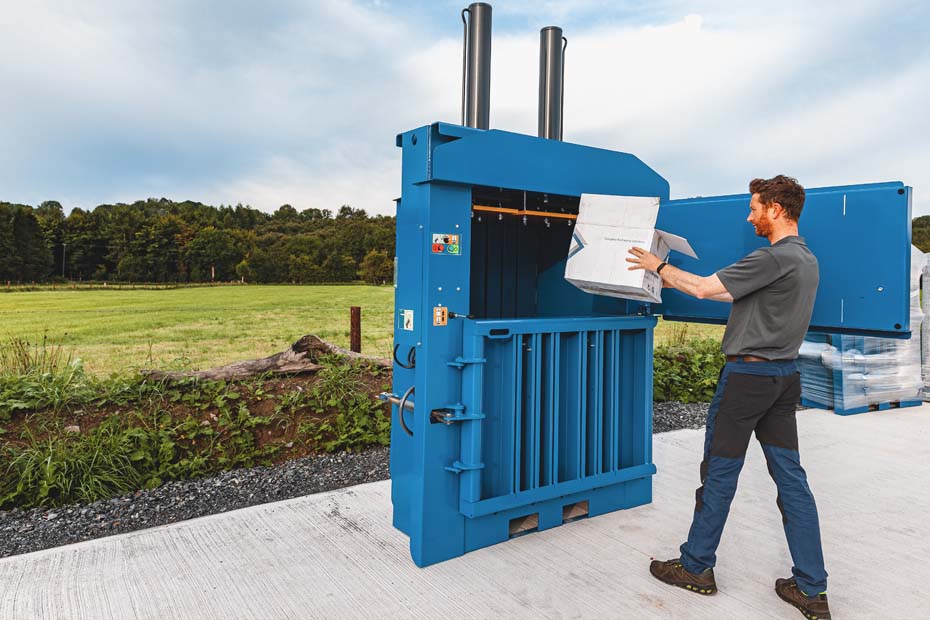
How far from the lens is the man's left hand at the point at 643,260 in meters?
2.66

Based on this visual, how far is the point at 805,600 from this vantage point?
94.1 inches

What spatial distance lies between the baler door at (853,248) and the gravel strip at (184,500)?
2.63 meters

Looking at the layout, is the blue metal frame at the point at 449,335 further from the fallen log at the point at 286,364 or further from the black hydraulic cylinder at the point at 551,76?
the fallen log at the point at 286,364

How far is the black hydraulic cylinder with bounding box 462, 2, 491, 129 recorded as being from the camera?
354cm

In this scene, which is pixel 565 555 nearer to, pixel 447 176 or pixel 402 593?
pixel 402 593

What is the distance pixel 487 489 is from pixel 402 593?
0.68m

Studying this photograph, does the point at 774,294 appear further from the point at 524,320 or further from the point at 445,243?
the point at 445,243

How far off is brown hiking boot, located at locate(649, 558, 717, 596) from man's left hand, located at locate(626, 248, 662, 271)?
1.29 metres

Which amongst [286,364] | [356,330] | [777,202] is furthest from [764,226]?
[356,330]

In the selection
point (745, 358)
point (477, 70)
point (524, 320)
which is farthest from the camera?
point (477, 70)

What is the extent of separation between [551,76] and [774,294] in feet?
7.70

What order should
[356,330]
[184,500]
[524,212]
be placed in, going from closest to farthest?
[524,212] → [184,500] → [356,330]

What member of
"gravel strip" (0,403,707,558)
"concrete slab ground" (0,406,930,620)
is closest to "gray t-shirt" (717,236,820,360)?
"concrete slab ground" (0,406,930,620)

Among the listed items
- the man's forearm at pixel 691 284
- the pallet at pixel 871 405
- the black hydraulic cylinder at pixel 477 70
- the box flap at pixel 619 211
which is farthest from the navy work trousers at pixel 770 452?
the pallet at pixel 871 405
